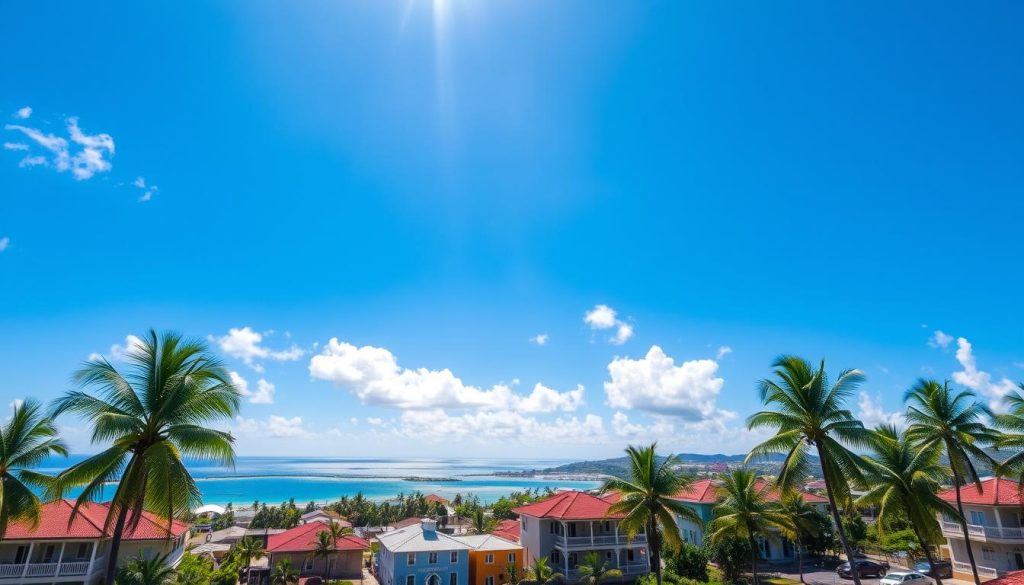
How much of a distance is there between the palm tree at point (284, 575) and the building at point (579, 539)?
54.8ft

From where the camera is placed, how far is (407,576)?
33.4 m

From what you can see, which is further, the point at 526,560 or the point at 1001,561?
the point at 526,560

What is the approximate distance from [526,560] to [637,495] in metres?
16.6

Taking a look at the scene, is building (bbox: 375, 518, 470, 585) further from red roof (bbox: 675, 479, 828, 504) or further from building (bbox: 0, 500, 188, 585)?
red roof (bbox: 675, 479, 828, 504)

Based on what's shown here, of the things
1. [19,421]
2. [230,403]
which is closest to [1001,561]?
[230,403]

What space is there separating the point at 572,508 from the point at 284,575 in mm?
20415

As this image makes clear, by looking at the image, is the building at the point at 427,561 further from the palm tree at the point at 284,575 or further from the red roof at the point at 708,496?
the red roof at the point at 708,496

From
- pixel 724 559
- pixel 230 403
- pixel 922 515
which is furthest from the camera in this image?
pixel 724 559

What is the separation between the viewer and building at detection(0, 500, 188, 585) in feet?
77.8

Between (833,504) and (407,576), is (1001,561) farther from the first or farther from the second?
(407,576)

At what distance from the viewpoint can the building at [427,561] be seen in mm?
33438

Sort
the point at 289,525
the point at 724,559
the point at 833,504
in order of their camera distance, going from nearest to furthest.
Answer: the point at 833,504 → the point at 724,559 → the point at 289,525

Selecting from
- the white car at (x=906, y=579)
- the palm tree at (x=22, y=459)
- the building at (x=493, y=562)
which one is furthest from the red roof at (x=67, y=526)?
the white car at (x=906, y=579)

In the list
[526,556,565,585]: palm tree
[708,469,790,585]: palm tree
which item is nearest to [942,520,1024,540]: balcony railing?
[708,469,790,585]: palm tree
